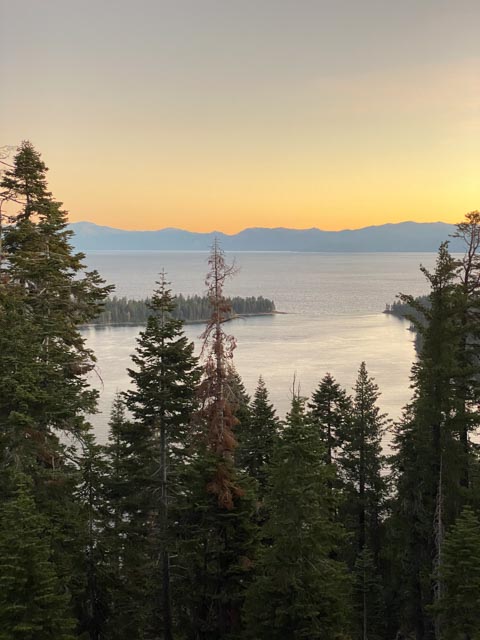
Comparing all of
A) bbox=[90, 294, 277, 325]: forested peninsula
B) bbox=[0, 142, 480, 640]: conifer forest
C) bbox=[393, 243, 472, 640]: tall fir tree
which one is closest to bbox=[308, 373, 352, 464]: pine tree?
bbox=[0, 142, 480, 640]: conifer forest

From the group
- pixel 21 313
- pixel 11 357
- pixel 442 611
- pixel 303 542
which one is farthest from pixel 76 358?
pixel 442 611

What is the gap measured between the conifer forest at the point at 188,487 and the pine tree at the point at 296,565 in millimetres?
47

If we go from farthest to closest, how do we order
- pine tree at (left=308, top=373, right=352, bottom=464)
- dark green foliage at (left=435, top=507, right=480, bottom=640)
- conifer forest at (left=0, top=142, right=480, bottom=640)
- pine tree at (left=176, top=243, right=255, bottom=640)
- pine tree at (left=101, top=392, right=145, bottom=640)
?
pine tree at (left=308, top=373, right=352, bottom=464) < pine tree at (left=101, top=392, right=145, bottom=640) < pine tree at (left=176, top=243, right=255, bottom=640) < conifer forest at (left=0, top=142, right=480, bottom=640) < dark green foliage at (left=435, top=507, right=480, bottom=640)

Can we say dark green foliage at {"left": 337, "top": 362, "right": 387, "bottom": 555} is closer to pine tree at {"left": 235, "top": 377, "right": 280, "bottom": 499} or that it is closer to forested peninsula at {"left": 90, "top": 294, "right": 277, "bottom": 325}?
pine tree at {"left": 235, "top": 377, "right": 280, "bottom": 499}

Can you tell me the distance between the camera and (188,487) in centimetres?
1641

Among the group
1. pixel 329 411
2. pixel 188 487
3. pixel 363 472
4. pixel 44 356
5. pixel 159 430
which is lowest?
pixel 363 472

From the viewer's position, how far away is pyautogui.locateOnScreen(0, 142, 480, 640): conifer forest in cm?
1337

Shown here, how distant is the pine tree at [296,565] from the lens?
1347 centimetres

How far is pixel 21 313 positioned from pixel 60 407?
11.3ft

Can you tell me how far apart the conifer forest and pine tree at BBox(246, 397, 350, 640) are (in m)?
0.05

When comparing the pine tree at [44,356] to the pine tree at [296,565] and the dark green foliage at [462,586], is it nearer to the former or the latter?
the pine tree at [296,565]

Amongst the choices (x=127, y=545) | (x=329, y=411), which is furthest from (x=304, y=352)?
(x=127, y=545)

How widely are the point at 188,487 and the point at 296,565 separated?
4.09m

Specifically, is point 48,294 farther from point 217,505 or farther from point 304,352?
point 304,352
